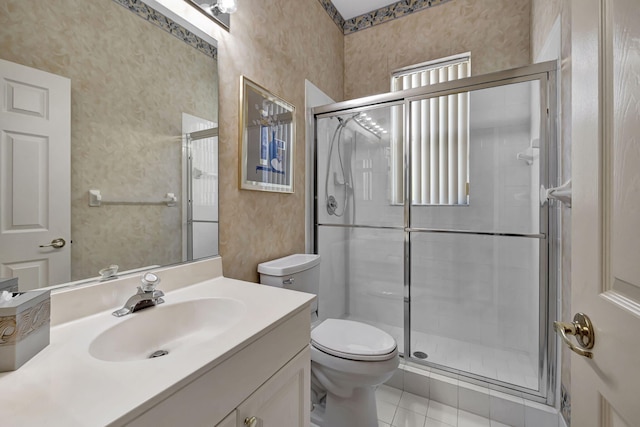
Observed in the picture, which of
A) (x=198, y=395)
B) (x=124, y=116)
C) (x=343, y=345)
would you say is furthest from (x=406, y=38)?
(x=198, y=395)

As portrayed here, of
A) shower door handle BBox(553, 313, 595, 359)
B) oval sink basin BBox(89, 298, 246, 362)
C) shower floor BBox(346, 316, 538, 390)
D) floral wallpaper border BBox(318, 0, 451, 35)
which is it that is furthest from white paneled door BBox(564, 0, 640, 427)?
floral wallpaper border BBox(318, 0, 451, 35)

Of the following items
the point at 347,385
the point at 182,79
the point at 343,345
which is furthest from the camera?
the point at 343,345

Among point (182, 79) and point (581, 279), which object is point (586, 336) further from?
point (182, 79)

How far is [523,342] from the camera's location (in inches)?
65.7

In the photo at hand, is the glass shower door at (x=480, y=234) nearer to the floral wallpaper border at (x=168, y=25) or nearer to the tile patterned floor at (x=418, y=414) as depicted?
the tile patterned floor at (x=418, y=414)

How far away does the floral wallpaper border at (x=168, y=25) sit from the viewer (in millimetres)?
930

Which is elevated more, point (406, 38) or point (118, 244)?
point (406, 38)

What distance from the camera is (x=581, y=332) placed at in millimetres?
550

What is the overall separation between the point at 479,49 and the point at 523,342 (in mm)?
2042

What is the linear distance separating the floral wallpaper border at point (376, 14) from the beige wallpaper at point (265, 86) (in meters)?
0.20

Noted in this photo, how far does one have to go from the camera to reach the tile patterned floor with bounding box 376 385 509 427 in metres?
1.44

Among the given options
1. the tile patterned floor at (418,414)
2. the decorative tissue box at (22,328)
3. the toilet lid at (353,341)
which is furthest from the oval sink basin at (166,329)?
the tile patterned floor at (418,414)

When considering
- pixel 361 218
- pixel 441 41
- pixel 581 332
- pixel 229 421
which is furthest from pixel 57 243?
pixel 441 41

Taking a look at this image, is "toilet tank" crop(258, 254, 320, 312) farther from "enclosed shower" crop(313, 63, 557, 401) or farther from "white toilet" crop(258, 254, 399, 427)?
"enclosed shower" crop(313, 63, 557, 401)
